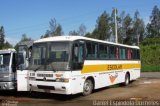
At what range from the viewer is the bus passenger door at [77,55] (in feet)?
50.4

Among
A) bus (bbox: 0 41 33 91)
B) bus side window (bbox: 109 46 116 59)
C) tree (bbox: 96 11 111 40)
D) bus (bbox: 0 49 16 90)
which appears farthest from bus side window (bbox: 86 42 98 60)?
tree (bbox: 96 11 111 40)

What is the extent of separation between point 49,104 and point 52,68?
5.45 ft

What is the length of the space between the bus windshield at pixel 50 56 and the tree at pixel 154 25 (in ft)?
303

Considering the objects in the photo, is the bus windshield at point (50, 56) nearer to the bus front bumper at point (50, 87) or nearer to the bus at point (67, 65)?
the bus at point (67, 65)

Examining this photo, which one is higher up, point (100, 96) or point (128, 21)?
point (128, 21)

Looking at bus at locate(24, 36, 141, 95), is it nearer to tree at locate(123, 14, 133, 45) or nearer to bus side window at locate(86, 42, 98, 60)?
bus side window at locate(86, 42, 98, 60)

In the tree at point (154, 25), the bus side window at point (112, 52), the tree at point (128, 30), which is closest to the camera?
the bus side window at point (112, 52)

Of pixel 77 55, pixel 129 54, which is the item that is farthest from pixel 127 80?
pixel 77 55

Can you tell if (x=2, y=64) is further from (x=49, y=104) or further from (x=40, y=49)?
(x=49, y=104)

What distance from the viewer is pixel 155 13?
10694cm

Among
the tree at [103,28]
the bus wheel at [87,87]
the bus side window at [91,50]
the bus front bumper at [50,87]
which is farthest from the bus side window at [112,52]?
the tree at [103,28]

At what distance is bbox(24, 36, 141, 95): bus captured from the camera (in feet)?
49.4

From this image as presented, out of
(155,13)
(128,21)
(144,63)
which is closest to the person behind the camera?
(144,63)

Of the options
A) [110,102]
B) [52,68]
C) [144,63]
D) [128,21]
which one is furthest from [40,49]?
[128,21]
